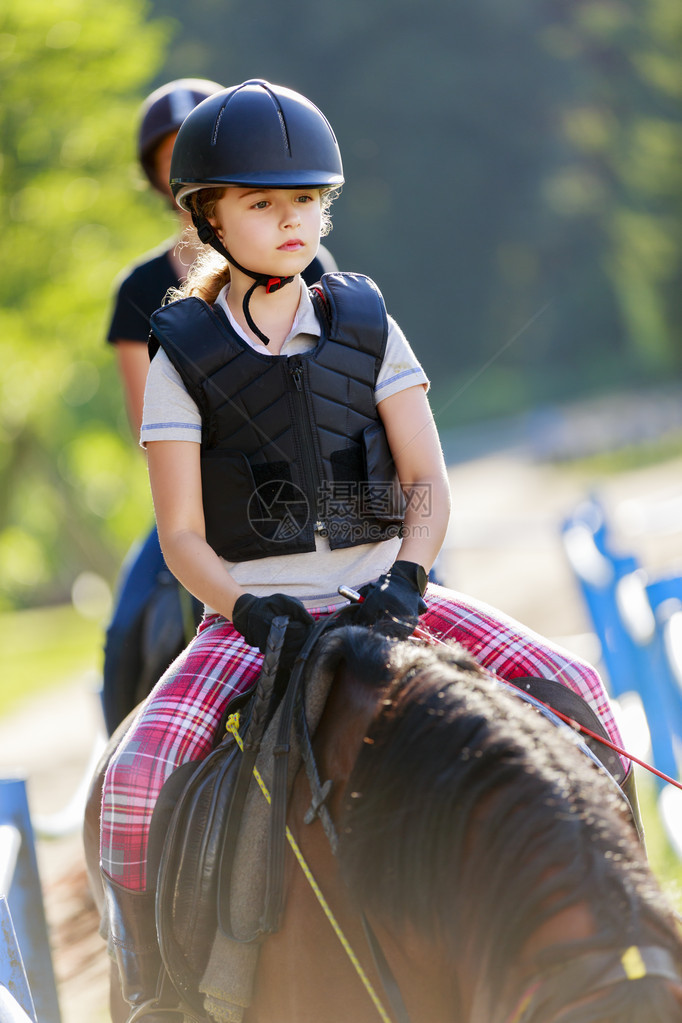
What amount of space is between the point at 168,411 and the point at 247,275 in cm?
→ 38

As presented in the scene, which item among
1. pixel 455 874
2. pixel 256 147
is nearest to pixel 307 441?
pixel 256 147

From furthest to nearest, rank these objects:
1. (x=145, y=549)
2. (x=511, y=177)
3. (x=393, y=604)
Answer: (x=511, y=177)
(x=145, y=549)
(x=393, y=604)

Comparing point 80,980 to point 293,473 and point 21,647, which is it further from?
point 21,647

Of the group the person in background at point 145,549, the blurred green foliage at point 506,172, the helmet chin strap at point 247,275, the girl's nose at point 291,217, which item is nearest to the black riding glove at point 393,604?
the helmet chin strap at point 247,275

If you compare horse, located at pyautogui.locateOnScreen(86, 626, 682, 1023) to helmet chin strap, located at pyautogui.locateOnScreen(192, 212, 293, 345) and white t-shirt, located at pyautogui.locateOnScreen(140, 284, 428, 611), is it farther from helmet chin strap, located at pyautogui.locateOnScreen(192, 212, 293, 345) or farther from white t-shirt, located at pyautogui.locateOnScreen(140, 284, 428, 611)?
helmet chin strap, located at pyautogui.locateOnScreen(192, 212, 293, 345)

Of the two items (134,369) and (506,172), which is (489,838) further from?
(506,172)

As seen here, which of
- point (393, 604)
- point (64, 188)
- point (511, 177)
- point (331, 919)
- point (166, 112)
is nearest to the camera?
point (331, 919)

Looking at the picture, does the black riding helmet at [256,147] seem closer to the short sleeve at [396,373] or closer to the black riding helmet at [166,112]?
the short sleeve at [396,373]

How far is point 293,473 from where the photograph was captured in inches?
95.2

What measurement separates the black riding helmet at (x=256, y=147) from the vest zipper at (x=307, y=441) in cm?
14

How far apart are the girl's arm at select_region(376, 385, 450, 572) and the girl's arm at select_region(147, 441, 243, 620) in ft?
1.57

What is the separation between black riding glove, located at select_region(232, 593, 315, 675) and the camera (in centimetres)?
208

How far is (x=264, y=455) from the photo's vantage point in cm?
242

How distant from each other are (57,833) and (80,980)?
6.50 feet
